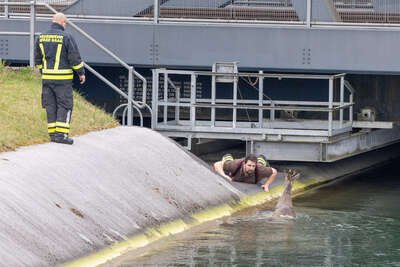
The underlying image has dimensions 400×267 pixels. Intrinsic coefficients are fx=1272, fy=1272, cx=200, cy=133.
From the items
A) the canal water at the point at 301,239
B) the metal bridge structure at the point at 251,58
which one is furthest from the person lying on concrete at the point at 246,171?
the metal bridge structure at the point at 251,58

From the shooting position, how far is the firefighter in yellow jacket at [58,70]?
20.0 meters

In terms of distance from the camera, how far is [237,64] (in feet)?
82.3

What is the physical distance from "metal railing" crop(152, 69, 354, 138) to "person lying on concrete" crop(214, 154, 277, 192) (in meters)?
1.10

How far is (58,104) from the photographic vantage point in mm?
20125

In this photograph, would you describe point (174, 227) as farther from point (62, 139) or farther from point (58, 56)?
point (58, 56)

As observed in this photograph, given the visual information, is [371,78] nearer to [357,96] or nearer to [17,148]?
[357,96]

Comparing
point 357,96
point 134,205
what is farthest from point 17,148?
point 357,96

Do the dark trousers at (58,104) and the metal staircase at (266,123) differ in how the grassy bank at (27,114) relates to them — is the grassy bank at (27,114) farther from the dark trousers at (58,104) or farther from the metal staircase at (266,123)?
the metal staircase at (266,123)

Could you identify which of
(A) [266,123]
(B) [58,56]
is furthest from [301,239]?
(A) [266,123]

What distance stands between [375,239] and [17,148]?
560 centimetres

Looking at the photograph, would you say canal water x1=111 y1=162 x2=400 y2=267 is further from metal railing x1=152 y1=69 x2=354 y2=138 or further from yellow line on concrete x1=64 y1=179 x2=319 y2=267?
metal railing x1=152 y1=69 x2=354 y2=138

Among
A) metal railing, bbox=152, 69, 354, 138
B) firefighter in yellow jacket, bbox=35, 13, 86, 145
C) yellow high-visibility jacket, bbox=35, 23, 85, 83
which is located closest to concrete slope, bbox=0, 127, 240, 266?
firefighter in yellow jacket, bbox=35, 13, 86, 145

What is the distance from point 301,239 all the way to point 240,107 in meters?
5.35

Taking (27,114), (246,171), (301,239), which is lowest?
(301,239)
